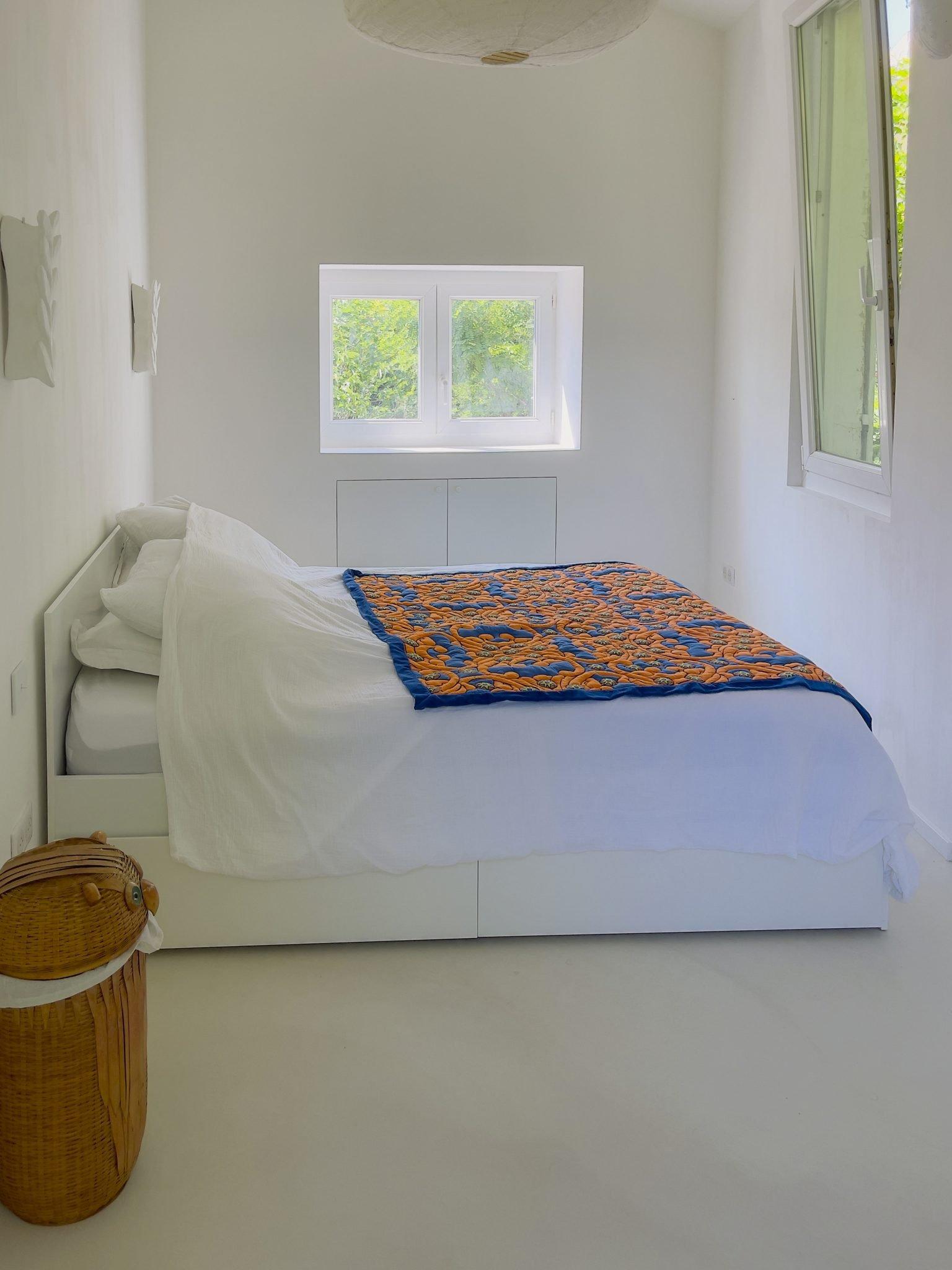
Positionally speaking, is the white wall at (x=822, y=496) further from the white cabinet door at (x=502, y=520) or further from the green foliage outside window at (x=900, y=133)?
the white cabinet door at (x=502, y=520)

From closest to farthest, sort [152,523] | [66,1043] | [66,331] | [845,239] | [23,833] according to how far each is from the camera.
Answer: [66,1043], [23,833], [66,331], [152,523], [845,239]

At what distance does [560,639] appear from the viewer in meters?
3.33

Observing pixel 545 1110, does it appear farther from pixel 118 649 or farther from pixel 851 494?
pixel 851 494

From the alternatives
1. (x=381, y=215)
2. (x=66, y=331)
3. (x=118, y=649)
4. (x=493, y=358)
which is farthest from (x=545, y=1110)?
(x=493, y=358)

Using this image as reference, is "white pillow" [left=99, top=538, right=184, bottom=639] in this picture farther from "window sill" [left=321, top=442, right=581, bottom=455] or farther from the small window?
the small window

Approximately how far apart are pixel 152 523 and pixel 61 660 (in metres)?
0.99

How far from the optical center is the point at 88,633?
9.64ft

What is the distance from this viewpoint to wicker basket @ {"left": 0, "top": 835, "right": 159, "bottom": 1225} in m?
1.81

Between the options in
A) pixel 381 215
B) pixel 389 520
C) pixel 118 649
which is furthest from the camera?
pixel 389 520

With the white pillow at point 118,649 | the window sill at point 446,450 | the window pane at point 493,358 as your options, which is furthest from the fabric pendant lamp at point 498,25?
the window pane at point 493,358

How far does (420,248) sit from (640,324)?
108cm

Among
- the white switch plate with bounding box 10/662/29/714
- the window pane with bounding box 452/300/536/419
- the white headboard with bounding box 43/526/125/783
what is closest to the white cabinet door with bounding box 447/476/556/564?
the window pane with bounding box 452/300/536/419

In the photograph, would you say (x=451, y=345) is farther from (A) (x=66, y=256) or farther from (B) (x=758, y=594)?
(A) (x=66, y=256)

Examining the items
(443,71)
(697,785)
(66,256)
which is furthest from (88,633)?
(443,71)
